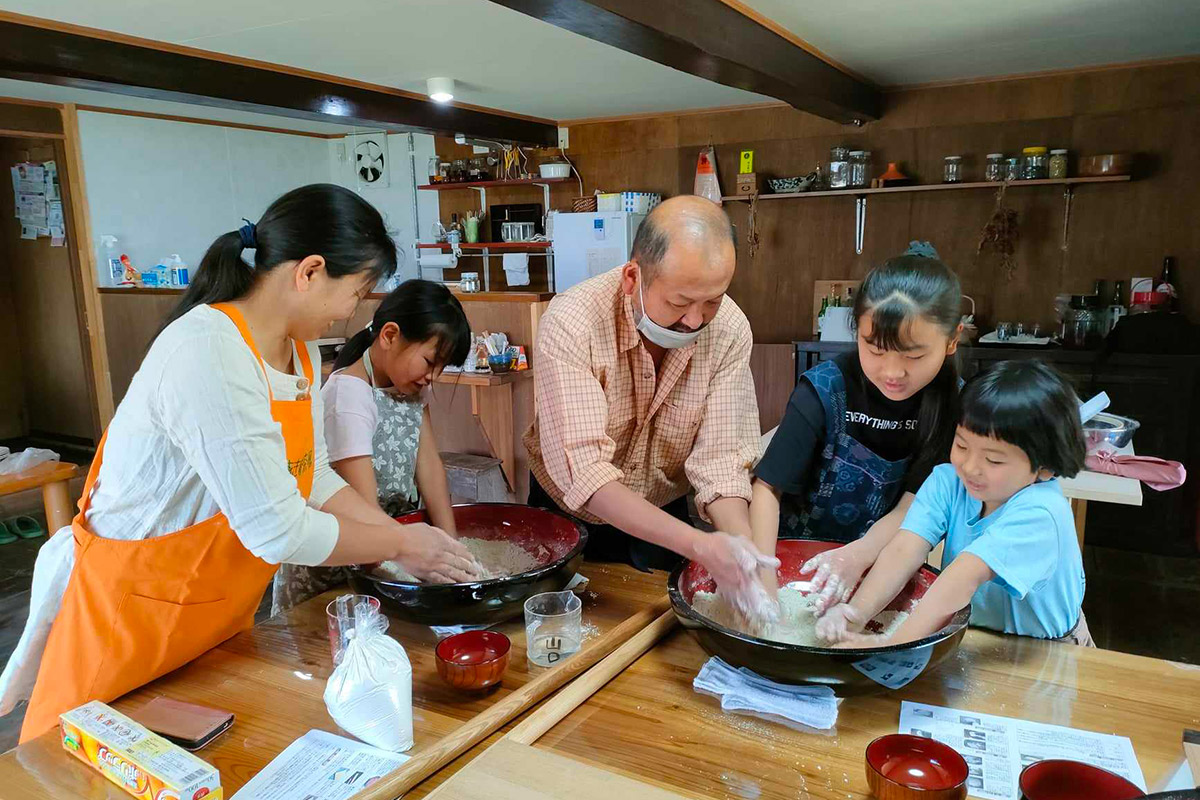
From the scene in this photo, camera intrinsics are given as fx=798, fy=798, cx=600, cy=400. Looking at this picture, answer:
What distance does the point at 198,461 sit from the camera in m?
1.14

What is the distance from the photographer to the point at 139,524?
1.25 m

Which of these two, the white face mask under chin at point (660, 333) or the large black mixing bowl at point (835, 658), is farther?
the white face mask under chin at point (660, 333)

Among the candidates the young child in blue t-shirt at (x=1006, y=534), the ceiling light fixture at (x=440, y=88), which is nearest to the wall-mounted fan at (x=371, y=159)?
the ceiling light fixture at (x=440, y=88)

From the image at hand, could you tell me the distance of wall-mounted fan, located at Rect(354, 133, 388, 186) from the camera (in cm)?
730

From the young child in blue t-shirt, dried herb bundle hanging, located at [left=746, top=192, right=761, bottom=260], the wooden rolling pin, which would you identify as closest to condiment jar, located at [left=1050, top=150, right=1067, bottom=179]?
dried herb bundle hanging, located at [left=746, top=192, right=761, bottom=260]

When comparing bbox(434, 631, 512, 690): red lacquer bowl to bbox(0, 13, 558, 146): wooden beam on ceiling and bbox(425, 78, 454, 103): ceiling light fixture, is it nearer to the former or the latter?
bbox(0, 13, 558, 146): wooden beam on ceiling

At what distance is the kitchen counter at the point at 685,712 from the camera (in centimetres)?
97

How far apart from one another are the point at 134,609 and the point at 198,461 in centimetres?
28

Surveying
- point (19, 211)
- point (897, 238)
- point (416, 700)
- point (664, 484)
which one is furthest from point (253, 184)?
point (416, 700)

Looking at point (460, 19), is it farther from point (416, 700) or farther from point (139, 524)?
point (416, 700)

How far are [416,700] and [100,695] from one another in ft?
1.59

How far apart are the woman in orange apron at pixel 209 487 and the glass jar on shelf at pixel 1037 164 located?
4443 millimetres

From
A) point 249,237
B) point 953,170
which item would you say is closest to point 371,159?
point 953,170

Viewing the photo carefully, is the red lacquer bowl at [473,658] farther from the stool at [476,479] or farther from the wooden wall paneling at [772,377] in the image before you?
the wooden wall paneling at [772,377]
